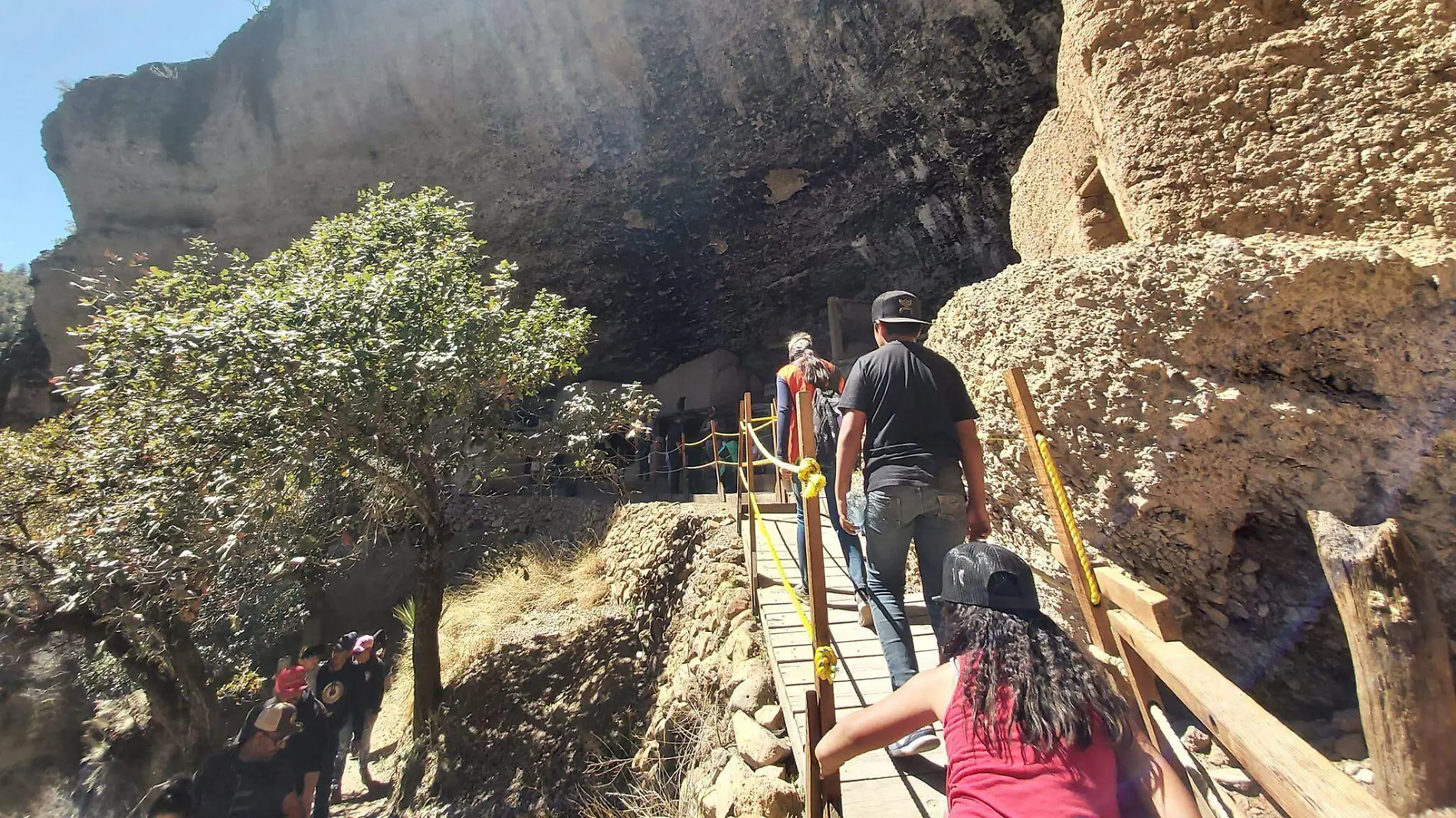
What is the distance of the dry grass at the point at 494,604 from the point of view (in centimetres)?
745

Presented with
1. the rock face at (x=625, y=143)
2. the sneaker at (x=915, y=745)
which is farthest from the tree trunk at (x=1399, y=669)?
the rock face at (x=625, y=143)

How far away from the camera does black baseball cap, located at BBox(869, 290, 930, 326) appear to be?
2.53 m

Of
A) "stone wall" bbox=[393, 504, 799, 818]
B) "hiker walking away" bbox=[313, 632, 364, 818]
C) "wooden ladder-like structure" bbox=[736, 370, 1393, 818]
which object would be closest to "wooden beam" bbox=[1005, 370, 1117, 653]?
"wooden ladder-like structure" bbox=[736, 370, 1393, 818]

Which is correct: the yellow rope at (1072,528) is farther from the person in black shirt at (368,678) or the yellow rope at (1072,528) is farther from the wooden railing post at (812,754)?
the person in black shirt at (368,678)

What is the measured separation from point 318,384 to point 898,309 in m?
4.17

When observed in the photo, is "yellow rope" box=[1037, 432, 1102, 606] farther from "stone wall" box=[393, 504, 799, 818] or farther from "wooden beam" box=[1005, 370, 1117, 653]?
"stone wall" box=[393, 504, 799, 818]

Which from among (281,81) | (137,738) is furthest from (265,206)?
(137,738)

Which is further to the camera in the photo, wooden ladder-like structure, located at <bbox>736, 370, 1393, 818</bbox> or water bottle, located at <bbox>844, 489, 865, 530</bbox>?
water bottle, located at <bbox>844, 489, 865, 530</bbox>

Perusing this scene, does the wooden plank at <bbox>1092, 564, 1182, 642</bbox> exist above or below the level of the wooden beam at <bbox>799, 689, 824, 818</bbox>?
above

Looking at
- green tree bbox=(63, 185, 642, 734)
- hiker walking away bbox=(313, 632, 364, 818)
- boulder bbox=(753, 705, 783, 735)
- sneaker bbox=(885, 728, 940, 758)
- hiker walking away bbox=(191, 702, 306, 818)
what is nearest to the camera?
sneaker bbox=(885, 728, 940, 758)

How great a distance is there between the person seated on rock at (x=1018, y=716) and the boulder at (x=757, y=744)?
1640 mm

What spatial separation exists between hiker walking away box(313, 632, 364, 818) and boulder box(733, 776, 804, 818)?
4.07 metres

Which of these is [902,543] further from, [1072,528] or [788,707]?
[788,707]

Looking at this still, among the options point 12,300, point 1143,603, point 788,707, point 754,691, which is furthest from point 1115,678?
point 12,300
